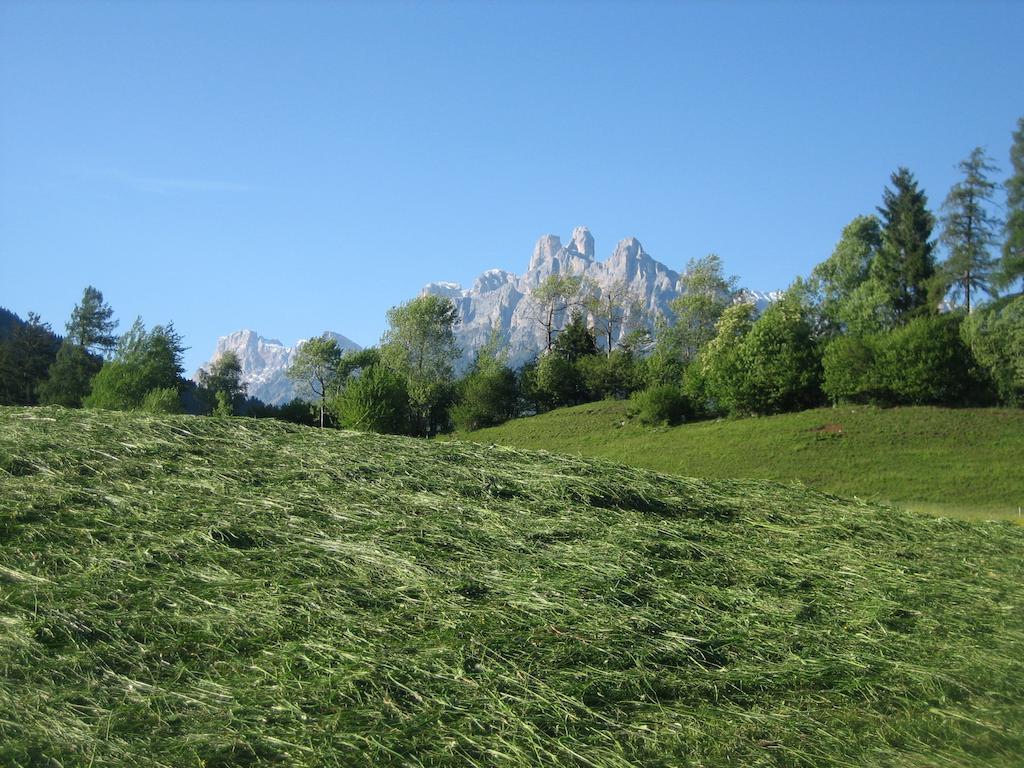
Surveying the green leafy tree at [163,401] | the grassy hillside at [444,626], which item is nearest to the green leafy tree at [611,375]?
the green leafy tree at [163,401]

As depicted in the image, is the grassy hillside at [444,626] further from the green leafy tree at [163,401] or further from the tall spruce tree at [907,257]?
the tall spruce tree at [907,257]

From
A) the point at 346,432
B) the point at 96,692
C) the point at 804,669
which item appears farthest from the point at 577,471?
the point at 96,692

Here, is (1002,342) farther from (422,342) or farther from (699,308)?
(422,342)

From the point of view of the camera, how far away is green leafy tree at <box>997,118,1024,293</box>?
33000mm

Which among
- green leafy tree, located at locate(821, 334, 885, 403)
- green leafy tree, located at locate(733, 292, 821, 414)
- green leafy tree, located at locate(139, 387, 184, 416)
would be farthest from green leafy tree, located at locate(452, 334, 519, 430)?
green leafy tree, located at locate(821, 334, 885, 403)

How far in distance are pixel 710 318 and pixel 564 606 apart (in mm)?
60666

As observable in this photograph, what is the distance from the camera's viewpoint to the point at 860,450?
110ft

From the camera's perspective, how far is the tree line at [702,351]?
37.3 meters

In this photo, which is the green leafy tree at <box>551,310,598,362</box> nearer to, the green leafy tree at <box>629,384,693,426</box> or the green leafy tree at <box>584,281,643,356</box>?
the green leafy tree at <box>584,281,643,356</box>

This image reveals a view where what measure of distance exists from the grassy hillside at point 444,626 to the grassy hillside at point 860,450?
2229 cm

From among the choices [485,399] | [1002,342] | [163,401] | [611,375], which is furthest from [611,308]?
[163,401]

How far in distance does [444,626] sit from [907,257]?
5541 cm

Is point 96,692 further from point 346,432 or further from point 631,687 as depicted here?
point 346,432

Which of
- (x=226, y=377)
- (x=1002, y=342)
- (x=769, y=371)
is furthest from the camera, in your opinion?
(x=226, y=377)
